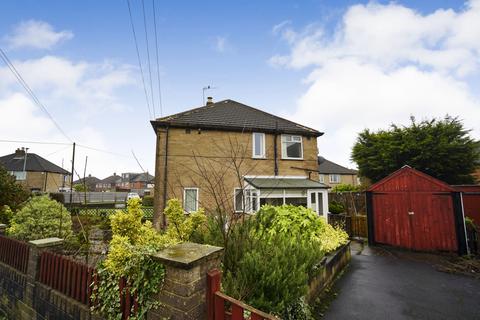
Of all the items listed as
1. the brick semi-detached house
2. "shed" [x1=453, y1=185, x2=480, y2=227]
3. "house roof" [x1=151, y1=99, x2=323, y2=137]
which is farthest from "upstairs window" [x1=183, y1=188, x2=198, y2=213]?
"shed" [x1=453, y1=185, x2=480, y2=227]

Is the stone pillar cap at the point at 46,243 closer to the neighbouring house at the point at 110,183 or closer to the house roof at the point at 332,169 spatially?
the house roof at the point at 332,169

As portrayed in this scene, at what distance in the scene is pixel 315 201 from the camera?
13305 mm

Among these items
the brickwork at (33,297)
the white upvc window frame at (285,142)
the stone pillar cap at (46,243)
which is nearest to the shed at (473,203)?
the white upvc window frame at (285,142)

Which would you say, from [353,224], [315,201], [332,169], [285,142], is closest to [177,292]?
[353,224]

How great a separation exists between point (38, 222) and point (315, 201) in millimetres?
12520

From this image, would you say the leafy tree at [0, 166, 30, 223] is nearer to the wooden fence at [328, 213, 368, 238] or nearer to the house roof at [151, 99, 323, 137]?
the house roof at [151, 99, 323, 137]

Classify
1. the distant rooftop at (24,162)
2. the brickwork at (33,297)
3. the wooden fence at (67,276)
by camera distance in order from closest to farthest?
the wooden fence at (67,276) → the brickwork at (33,297) → the distant rooftop at (24,162)

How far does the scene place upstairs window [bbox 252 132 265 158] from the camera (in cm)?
1438

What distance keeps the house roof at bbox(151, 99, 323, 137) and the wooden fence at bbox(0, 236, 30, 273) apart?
844 centimetres

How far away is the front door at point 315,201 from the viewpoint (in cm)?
1302

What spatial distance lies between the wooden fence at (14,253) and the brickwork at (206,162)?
6.32 metres

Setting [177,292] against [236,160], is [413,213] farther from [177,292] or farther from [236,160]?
[177,292]

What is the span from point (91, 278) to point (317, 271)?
13.4 feet

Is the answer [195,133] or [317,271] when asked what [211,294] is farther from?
[195,133]
